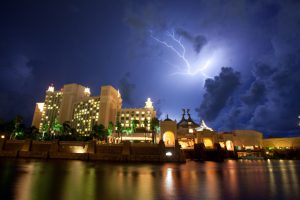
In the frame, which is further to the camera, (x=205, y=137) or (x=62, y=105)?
(x=62, y=105)

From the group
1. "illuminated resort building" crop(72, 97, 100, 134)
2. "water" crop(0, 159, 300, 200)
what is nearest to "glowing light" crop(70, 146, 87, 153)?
"water" crop(0, 159, 300, 200)

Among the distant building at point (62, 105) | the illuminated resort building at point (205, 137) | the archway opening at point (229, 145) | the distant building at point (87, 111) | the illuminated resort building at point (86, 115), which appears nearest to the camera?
the illuminated resort building at point (205, 137)

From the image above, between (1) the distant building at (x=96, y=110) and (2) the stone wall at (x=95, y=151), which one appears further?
(1) the distant building at (x=96, y=110)

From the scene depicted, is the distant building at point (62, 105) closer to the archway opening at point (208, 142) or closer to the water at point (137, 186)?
the archway opening at point (208, 142)

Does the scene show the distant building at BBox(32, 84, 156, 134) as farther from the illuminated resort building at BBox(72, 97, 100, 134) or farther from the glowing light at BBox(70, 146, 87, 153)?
the glowing light at BBox(70, 146, 87, 153)

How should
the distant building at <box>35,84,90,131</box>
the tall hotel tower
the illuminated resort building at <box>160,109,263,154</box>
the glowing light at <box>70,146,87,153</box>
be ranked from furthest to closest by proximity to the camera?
the distant building at <box>35,84,90,131</box> < the tall hotel tower < the illuminated resort building at <box>160,109,263,154</box> < the glowing light at <box>70,146,87,153</box>

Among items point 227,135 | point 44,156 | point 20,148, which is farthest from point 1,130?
point 227,135

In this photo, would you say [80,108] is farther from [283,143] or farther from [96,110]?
[283,143]

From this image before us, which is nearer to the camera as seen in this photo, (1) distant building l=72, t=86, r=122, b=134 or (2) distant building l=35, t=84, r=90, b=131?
(1) distant building l=72, t=86, r=122, b=134

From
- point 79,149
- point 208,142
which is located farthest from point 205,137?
point 79,149

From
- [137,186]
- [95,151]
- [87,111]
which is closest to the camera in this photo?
[137,186]

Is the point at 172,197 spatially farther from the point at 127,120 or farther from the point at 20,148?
the point at 127,120

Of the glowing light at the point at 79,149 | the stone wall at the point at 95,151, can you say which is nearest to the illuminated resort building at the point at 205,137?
the stone wall at the point at 95,151

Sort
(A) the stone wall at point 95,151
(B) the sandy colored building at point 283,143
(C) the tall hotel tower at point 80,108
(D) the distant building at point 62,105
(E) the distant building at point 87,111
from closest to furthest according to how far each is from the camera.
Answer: (A) the stone wall at point 95,151 < (B) the sandy colored building at point 283,143 < (C) the tall hotel tower at point 80,108 < (E) the distant building at point 87,111 < (D) the distant building at point 62,105
